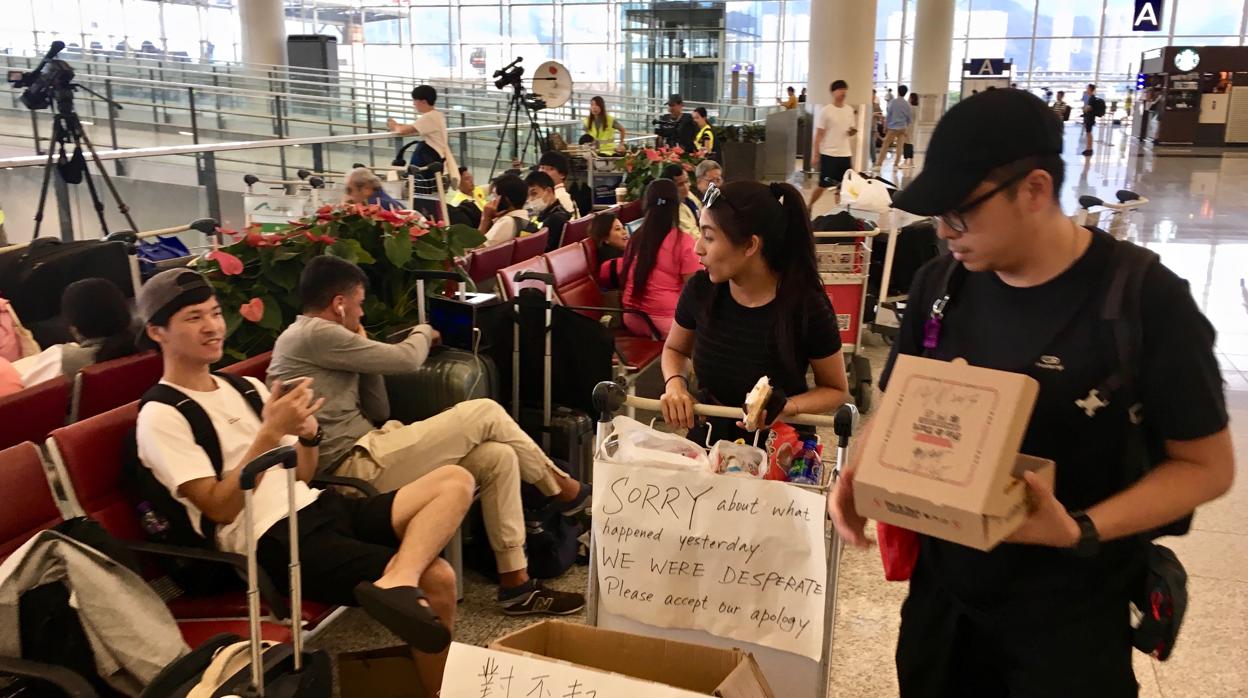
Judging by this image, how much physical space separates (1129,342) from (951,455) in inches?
12.0

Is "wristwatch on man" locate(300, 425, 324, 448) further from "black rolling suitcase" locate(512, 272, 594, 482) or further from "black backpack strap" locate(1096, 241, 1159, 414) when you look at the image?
"black backpack strap" locate(1096, 241, 1159, 414)

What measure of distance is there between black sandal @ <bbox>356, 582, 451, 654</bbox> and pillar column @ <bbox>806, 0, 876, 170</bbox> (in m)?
14.8

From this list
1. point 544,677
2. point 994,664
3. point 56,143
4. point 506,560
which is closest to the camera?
point 994,664

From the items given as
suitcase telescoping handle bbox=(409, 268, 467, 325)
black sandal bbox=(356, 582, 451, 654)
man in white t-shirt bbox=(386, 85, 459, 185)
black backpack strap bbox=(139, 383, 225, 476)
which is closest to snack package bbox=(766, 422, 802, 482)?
black sandal bbox=(356, 582, 451, 654)

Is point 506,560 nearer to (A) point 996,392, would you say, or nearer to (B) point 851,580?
(B) point 851,580

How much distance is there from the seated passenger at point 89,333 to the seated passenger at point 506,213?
2797 millimetres

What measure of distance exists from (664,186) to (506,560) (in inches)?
102

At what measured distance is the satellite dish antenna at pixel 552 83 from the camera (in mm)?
10758

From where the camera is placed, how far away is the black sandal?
2406 mm

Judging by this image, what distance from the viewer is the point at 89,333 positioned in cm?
338

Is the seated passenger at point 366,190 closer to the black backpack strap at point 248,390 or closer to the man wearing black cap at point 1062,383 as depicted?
the black backpack strap at point 248,390

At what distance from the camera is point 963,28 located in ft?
88.6

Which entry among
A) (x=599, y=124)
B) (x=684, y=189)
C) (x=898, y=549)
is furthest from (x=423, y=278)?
(x=599, y=124)

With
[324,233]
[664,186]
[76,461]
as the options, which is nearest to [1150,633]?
[76,461]
